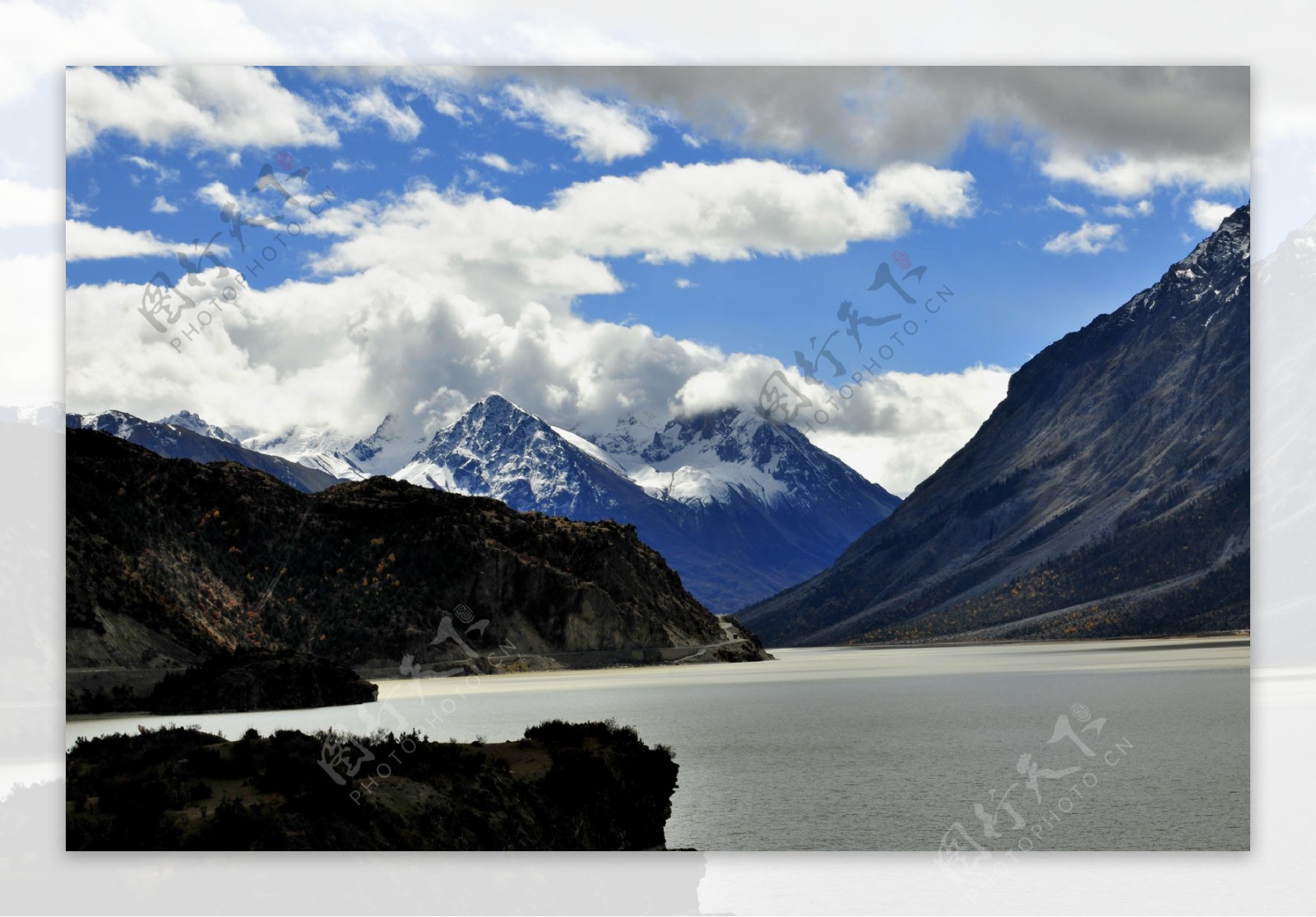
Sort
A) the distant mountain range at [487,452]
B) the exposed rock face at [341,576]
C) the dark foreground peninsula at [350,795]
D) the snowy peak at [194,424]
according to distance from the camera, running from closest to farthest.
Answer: the dark foreground peninsula at [350,795] → the snowy peak at [194,424] → the distant mountain range at [487,452] → the exposed rock face at [341,576]

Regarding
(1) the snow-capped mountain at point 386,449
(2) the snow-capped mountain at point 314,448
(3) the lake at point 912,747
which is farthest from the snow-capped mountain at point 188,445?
(3) the lake at point 912,747

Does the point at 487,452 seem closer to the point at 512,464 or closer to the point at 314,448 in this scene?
the point at 512,464

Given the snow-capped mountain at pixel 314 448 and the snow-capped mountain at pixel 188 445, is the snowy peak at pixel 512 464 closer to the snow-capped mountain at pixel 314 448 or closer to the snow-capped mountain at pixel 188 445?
the snow-capped mountain at pixel 314 448

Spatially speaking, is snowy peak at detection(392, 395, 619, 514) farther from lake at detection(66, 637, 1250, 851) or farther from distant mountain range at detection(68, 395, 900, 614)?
lake at detection(66, 637, 1250, 851)

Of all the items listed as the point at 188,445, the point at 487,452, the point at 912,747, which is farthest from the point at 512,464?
the point at 912,747

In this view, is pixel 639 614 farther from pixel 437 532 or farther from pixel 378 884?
pixel 378 884
